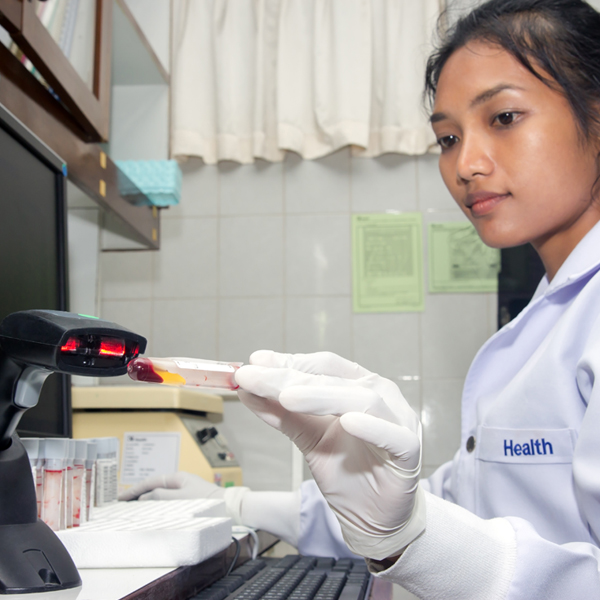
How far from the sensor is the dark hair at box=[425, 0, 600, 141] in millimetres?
895

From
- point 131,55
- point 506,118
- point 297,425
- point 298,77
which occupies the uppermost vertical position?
point 298,77

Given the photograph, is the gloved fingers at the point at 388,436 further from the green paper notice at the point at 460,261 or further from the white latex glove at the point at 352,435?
the green paper notice at the point at 460,261

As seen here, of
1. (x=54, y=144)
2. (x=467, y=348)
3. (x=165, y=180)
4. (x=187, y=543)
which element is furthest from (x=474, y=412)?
(x=467, y=348)

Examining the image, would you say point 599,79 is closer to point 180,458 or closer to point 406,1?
point 180,458

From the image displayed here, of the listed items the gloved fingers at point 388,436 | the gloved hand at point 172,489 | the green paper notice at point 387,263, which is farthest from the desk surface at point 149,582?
the green paper notice at point 387,263

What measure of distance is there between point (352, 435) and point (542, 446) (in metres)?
0.35

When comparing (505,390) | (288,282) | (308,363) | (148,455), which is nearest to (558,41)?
(505,390)

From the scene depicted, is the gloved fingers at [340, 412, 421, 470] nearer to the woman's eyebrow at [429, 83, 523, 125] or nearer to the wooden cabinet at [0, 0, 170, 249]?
the woman's eyebrow at [429, 83, 523, 125]

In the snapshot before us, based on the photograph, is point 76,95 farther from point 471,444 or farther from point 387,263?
point 387,263

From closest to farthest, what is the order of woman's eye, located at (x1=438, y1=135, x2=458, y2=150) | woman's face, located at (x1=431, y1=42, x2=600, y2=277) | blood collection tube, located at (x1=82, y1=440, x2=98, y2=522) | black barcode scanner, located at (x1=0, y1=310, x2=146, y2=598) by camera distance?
1. black barcode scanner, located at (x1=0, y1=310, x2=146, y2=598)
2. blood collection tube, located at (x1=82, y1=440, x2=98, y2=522)
3. woman's face, located at (x1=431, y1=42, x2=600, y2=277)
4. woman's eye, located at (x1=438, y1=135, x2=458, y2=150)

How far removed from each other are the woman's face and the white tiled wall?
109cm

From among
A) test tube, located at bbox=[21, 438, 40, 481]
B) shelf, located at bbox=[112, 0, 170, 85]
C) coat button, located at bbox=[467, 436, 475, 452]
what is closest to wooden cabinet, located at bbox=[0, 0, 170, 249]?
shelf, located at bbox=[112, 0, 170, 85]

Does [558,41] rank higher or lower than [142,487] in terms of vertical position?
higher

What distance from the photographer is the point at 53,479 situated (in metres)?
0.70
